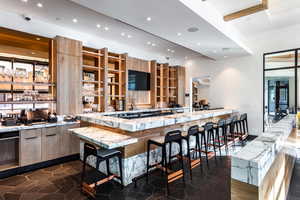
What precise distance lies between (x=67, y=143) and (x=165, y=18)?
11.9 ft

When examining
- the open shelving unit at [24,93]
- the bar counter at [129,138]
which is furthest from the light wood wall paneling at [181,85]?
the open shelving unit at [24,93]

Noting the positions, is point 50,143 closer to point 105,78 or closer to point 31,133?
point 31,133

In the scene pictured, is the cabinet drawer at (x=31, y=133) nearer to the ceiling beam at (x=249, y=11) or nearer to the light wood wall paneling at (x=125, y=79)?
the light wood wall paneling at (x=125, y=79)

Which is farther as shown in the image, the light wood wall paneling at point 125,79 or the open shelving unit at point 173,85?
the open shelving unit at point 173,85

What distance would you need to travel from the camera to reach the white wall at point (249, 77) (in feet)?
18.5

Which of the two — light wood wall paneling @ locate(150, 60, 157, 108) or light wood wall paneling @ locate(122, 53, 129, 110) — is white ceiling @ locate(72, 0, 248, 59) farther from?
light wood wall paneling @ locate(150, 60, 157, 108)

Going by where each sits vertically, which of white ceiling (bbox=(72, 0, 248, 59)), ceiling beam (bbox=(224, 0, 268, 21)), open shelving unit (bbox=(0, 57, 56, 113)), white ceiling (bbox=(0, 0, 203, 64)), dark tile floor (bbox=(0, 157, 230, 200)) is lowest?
dark tile floor (bbox=(0, 157, 230, 200))

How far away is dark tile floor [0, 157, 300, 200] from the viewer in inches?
98.1

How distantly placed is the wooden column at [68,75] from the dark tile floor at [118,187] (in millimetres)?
1618

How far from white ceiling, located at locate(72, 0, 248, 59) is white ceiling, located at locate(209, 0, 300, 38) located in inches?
23.4

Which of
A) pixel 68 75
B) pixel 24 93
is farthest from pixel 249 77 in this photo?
pixel 24 93

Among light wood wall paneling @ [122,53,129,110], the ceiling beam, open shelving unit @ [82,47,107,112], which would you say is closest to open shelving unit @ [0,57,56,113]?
open shelving unit @ [82,47,107,112]

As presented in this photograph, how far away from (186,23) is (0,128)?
4267 millimetres

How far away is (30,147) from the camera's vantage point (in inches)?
132
